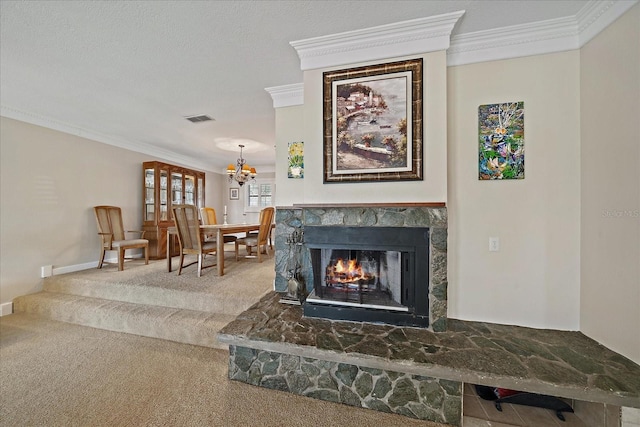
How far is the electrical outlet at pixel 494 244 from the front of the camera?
6.44 ft

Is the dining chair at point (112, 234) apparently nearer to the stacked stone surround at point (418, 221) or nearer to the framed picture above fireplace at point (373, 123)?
the stacked stone surround at point (418, 221)

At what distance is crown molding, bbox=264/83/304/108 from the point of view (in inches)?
103

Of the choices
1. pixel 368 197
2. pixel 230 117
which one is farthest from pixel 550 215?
pixel 230 117

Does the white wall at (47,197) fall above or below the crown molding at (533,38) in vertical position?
below

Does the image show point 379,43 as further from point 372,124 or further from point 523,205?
point 523,205

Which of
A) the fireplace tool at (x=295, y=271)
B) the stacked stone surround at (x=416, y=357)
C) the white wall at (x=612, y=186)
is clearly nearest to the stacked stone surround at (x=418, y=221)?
the stacked stone surround at (x=416, y=357)

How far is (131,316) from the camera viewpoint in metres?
2.60

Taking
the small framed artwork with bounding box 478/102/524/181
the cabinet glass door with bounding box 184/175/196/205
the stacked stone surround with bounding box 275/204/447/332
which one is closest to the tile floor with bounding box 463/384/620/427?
the stacked stone surround with bounding box 275/204/447/332

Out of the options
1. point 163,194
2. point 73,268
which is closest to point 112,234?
point 73,268

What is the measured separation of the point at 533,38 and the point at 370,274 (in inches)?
85.9

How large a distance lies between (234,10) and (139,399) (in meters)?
2.68

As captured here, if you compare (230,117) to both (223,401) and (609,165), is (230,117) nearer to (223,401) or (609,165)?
(223,401)

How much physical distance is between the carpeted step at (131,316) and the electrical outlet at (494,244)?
8.03 feet

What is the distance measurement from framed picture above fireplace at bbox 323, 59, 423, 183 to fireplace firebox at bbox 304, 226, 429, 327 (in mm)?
455
